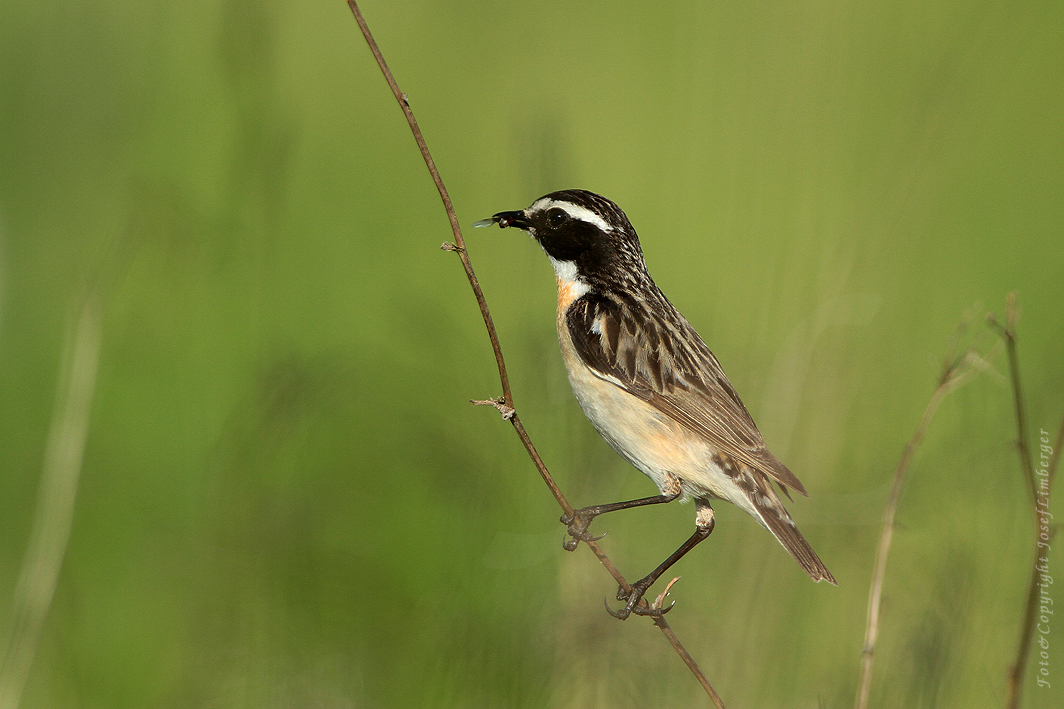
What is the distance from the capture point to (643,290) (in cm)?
474

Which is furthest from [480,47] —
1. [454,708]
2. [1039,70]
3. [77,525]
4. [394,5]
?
[454,708]

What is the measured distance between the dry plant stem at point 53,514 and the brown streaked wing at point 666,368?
6.49ft

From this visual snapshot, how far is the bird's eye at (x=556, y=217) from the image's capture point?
4.58 m

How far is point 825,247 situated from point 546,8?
18.0ft

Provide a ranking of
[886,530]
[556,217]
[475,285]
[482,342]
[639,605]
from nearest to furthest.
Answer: [475,285], [886,530], [639,605], [556,217], [482,342]

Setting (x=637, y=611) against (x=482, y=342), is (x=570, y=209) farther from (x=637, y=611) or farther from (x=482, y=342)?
(x=482, y=342)

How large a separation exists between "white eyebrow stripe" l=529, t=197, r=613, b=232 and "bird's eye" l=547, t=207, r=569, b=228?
0.02 metres

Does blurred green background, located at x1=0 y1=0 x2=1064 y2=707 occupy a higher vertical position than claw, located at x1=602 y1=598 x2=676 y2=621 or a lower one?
higher

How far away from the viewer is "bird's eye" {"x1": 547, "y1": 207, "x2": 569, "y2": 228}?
458cm

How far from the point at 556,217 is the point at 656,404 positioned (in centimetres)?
101

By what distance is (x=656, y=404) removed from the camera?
14.0 feet

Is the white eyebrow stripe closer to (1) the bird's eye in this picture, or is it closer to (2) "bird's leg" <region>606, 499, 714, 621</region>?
(1) the bird's eye

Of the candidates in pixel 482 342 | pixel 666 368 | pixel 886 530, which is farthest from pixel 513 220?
pixel 482 342

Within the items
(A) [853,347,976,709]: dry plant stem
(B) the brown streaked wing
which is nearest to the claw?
(B) the brown streaked wing
